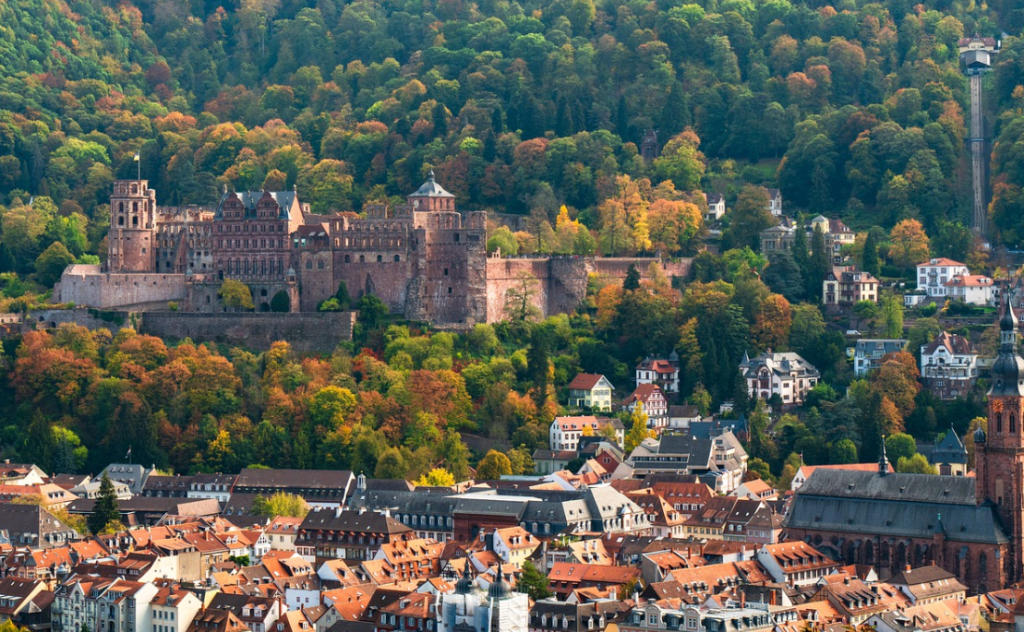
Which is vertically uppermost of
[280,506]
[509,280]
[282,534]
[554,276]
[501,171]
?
[501,171]

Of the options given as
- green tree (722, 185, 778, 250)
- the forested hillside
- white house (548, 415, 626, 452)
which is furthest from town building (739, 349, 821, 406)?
the forested hillside

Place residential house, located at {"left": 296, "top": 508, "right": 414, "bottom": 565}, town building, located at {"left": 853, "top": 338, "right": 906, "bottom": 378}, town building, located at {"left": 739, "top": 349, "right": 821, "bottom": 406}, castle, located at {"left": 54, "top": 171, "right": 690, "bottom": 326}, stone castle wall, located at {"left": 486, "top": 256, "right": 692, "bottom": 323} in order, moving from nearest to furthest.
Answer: residential house, located at {"left": 296, "top": 508, "right": 414, "bottom": 565}
town building, located at {"left": 739, "top": 349, "right": 821, "bottom": 406}
town building, located at {"left": 853, "top": 338, "right": 906, "bottom": 378}
castle, located at {"left": 54, "top": 171, "right": 690, "bottom": 326}
stone castle wall, located at {"left": 486, "top": 256, "right": 692, "bottom": 323}

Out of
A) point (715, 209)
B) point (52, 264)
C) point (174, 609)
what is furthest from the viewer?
point (715, 209)

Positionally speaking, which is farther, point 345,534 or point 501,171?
point 501,171

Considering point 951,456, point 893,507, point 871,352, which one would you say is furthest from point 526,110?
point 893,507

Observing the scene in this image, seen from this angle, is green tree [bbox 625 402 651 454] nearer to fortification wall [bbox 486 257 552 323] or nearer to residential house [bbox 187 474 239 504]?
fortification wall [bbox 486 257 552 323]

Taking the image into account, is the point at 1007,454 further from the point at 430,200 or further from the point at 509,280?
the point at 430,200

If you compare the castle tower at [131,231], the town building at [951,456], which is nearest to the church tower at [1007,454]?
the town building at [951,456]
